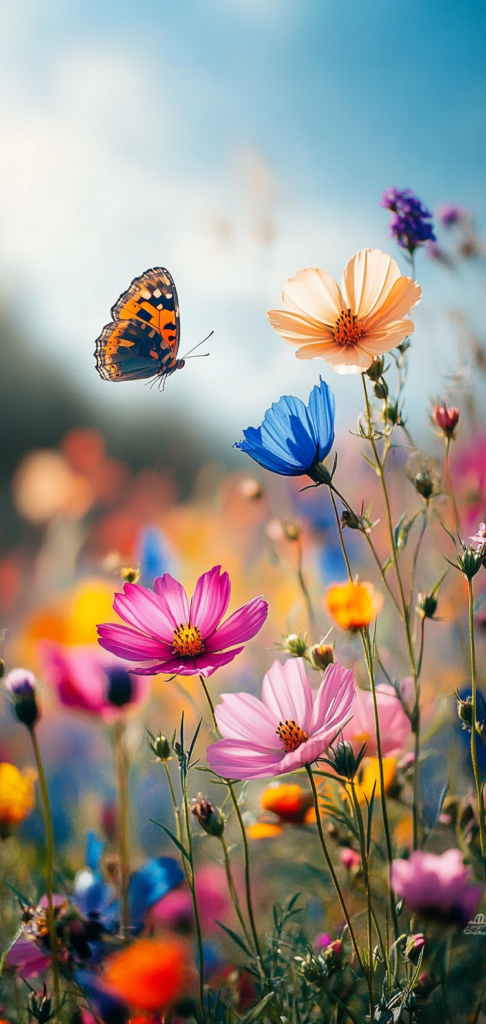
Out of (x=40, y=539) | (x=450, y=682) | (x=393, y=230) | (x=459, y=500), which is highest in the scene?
(x=393, y=230)

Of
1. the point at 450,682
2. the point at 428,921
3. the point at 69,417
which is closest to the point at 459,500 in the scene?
the point at 450,682

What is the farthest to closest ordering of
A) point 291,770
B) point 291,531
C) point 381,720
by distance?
point 291,531, point 381,720, point 291,770

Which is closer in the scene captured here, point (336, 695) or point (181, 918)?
point (336, 695)

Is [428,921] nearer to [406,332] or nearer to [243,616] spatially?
[243,616]

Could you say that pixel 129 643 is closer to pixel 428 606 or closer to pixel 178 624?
pixel 178 624

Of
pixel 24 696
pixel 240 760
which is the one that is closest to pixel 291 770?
pixel 240 760

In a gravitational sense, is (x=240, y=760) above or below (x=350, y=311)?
below
